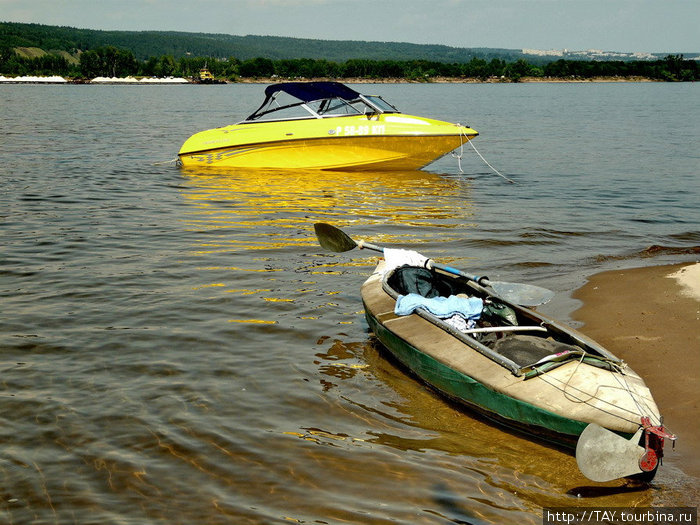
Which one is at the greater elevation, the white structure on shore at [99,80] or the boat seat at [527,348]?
the white structure on shore at [99,80]

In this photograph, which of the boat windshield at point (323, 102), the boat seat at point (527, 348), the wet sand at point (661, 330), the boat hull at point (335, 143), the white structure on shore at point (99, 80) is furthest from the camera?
the white structure on shore at point (99, 80)

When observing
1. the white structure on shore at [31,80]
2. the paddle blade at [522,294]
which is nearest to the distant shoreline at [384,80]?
the white structure on shore at [31,80]

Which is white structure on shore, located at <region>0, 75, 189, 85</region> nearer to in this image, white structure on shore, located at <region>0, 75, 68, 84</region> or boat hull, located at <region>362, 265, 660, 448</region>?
white structure on shore, located at <region>0, 75, 68, 84</region>

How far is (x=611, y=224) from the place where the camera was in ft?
48.9

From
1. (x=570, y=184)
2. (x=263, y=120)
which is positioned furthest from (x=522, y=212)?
(x=263, y=120)

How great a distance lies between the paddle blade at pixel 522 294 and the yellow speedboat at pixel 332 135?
36.5 feet

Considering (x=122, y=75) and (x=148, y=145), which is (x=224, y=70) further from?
(x=148, y=145)

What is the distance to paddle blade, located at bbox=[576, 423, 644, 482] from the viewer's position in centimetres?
525

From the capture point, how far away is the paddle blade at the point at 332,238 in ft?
33.1

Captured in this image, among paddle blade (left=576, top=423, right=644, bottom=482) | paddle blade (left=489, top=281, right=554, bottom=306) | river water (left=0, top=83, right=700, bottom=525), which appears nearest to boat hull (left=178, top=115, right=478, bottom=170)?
river water (left=0, top=83, right=700, bottom=525)

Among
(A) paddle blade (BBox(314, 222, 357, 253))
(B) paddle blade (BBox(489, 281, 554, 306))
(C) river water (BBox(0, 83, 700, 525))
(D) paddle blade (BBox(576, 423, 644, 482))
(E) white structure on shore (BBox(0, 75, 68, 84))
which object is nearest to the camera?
(D) paddle blade (BBox(576, 423, 644, 482))

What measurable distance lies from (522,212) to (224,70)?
179 meters

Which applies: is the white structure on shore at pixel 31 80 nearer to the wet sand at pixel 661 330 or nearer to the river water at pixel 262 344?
the river water at pixel 262 344

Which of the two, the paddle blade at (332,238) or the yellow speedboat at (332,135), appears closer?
the paddle blade at (332,238)
